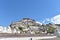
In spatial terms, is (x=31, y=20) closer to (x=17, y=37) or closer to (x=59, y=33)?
(x=59, y=33)

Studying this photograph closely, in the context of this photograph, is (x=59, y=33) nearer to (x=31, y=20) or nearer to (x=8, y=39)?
(x=8, y=39)

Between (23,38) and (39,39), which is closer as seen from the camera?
(23,38)

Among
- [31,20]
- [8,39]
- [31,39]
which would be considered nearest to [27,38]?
[31,39]

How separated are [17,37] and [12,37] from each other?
1369mm

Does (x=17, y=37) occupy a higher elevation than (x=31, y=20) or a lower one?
lower

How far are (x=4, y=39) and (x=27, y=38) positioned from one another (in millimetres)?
6338

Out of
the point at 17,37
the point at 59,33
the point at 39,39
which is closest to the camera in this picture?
the point at 17,37

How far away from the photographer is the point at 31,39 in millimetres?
26500

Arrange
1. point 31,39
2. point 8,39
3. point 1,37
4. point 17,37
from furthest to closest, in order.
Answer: point 31,39 < point 17,37 < point 8,39 < point 1,37

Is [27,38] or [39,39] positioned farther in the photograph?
[39,39]

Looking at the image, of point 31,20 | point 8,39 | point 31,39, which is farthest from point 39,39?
point 31,20

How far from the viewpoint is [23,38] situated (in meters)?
25.7

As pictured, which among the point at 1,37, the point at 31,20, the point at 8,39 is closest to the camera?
the point at 1,37

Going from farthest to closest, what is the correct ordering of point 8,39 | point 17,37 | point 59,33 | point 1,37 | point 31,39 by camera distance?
point 59,33
point 31,39
point 17,37
point 8,39
point 1,37
